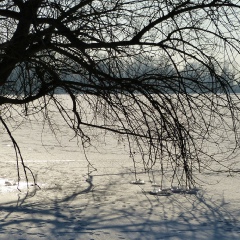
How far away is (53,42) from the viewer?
5.20 metres

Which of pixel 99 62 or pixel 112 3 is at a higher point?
pixel 112 3

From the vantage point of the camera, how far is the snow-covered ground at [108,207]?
5.59 m

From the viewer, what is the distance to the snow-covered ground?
5.59m

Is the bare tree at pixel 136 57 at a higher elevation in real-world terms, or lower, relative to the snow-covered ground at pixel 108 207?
higher

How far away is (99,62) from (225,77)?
1.21m

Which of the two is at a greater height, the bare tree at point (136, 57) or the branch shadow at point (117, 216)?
the bare tree at point (136, 57)

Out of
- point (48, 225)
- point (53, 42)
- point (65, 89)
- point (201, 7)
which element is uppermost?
point (201, 7)

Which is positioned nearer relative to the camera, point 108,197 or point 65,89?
point 65,89

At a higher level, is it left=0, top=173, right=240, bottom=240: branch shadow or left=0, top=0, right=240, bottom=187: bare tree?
left=0, top=0, right=240, bottom=187: bare tree

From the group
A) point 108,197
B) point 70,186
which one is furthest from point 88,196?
point 70,186

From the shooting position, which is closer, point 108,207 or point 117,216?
point 117,216

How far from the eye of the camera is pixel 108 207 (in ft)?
22.5

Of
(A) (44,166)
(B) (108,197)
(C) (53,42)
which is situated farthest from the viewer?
(A) (44,166)

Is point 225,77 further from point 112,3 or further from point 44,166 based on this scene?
point 44,166
